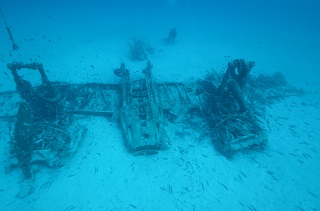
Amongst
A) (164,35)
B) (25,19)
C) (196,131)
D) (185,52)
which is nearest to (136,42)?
(185,52)

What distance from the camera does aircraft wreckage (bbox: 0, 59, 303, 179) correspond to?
629 cm

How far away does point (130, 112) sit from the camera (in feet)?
25.1

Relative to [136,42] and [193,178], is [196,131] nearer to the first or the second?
[193,178]

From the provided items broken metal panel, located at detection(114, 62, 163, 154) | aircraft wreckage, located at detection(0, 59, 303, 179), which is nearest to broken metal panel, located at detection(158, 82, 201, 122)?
aircraft wreckage, located at detection(0, 59, 303, 179)

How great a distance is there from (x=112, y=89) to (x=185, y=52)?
388 inches

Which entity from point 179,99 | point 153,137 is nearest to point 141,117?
point 153,137

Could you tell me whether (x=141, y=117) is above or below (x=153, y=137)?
above

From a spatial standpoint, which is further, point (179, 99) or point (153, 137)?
point (179, 99)

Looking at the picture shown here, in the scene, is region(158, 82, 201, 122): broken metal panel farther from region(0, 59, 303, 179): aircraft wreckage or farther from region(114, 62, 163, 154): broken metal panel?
region(114, 62, 163, 154): broken metal panel

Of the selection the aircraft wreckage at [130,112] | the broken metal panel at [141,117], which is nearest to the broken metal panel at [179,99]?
the aircraft wreckage at [130,112]

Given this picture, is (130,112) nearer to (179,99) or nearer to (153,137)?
(153,137)

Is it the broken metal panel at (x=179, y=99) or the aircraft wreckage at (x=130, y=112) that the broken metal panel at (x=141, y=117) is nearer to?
the aircraft wreckage at (x=130, y=112)

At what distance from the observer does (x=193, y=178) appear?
20.6 ft

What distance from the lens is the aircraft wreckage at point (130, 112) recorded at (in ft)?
20.6
